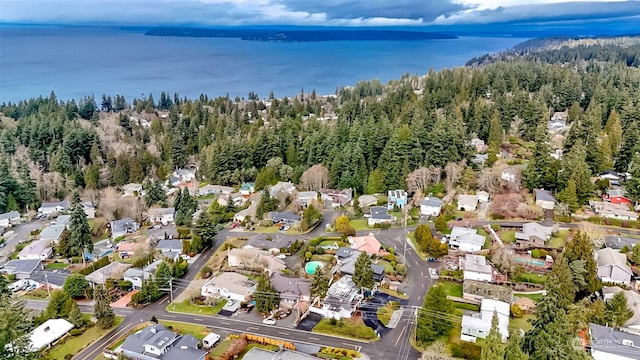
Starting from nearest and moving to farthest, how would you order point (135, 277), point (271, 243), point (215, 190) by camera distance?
point (135, 277)
point (271, 243)
point (215, 190)

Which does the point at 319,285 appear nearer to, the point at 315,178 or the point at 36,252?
the point at 315,178

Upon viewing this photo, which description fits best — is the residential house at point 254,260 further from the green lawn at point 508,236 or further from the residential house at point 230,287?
the green lawn at point 508,236

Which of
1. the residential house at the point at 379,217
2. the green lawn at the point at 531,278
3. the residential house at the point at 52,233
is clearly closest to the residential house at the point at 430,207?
the residential house at the point at 379,217

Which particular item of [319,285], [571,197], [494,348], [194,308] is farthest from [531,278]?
[194,308]

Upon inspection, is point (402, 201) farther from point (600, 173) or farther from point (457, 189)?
point (600, 173)

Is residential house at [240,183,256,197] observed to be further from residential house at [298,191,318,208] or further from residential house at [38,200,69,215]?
residential house at [38,200,69,215]

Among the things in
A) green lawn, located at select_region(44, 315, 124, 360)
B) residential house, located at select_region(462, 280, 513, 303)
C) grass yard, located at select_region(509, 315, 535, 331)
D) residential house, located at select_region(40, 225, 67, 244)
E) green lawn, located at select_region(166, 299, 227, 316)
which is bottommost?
green lawn, located at select_region(166, 299, 227, 316)

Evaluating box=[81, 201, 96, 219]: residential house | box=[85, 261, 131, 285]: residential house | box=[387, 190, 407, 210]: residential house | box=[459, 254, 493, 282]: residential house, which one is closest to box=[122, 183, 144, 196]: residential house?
box=[81, 201, 96, 219]: residential house
